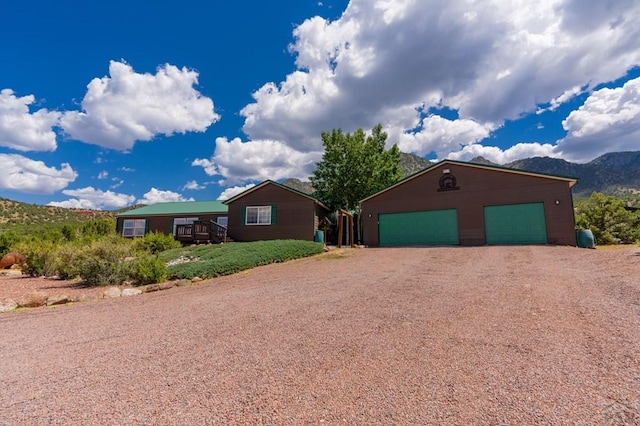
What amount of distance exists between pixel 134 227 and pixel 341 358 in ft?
88.3

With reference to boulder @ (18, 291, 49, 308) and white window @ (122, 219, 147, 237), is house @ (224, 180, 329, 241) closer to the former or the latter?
white window @ (122, 219, 147, 237)

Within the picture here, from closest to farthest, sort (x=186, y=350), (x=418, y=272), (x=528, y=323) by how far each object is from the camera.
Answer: (x=186, y=350)
(x=528, y=323)
(x=418, y=272)

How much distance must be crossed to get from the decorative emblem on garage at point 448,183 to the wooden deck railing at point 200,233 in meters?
13.8

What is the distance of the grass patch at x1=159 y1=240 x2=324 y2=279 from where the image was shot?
30.7ft

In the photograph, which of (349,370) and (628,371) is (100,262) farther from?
(628,371)

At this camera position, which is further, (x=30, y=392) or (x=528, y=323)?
(x=528, y=323)

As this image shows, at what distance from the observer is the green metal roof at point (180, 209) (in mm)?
23953

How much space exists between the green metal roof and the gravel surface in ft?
59.6

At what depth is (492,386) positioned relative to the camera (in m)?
2.61

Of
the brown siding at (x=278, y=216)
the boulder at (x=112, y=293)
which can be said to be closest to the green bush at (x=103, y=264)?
the boulder at (x=112, y=293)

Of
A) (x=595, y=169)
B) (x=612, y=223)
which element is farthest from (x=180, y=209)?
(x=595, y=169)

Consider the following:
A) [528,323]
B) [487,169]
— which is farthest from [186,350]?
[487,169]

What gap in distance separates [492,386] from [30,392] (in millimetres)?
4077

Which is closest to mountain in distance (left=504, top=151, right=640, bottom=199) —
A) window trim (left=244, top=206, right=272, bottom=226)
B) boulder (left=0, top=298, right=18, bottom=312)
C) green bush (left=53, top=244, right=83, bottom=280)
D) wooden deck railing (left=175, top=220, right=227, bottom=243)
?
window trim (left=244, top=206, right=272, bottom=226)
